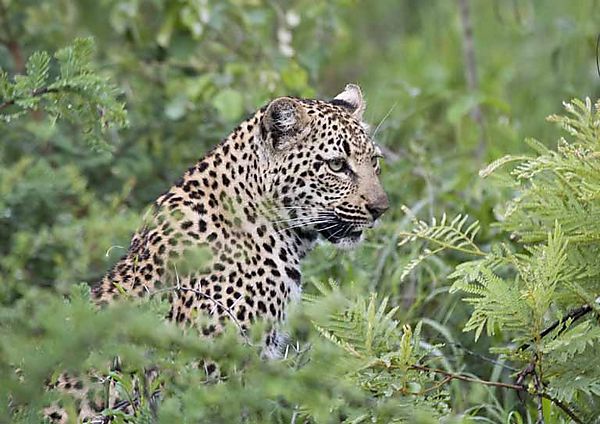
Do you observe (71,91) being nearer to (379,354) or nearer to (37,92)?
(37,92)

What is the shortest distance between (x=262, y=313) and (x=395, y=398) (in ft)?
4.12

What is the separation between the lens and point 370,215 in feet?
22.2

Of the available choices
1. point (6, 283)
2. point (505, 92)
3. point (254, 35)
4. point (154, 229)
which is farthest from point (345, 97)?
point (505, 92)

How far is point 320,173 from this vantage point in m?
6.80

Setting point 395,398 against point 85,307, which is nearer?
point 85,307

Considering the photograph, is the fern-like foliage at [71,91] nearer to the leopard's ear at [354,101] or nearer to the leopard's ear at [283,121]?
the leopard's ear at [283,121]

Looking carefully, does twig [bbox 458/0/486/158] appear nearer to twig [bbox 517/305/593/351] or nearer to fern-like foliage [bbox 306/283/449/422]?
twig [bbox 517/305/593/351]

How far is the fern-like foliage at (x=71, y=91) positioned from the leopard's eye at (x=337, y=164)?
1.13 meters

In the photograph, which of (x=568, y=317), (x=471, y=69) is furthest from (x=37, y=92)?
(x=471, y=69)

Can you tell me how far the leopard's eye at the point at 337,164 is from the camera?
683 centimetres

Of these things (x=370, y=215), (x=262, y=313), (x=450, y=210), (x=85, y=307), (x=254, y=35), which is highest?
(x=254, y=35)

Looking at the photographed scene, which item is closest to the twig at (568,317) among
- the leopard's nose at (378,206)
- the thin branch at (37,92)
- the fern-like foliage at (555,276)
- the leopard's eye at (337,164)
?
the fern-like foliage at (555,276)

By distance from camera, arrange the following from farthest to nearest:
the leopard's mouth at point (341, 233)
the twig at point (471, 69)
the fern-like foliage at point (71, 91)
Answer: the twig at point (471, 69) < the leopard's mouth at point (341, 233) < the fern-like foliage at point (71, 91)

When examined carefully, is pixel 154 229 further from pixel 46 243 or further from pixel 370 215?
pixel 46 243
